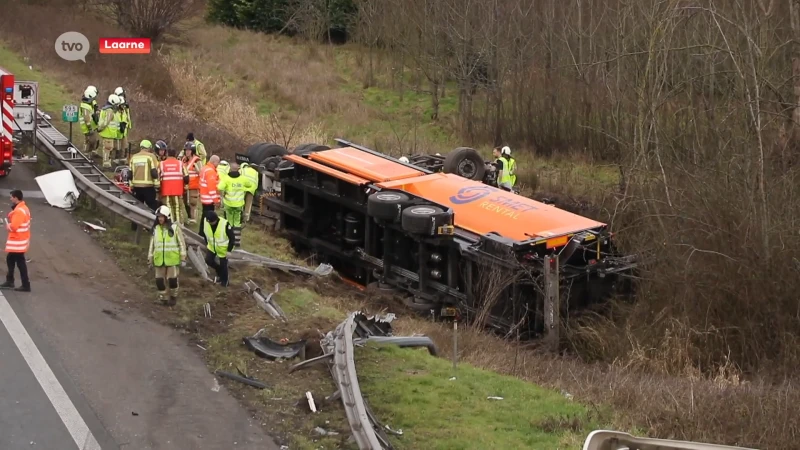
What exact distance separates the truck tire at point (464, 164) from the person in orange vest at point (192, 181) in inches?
174

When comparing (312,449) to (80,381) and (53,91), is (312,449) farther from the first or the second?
(53,91)

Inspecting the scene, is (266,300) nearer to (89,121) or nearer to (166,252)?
(166,252)

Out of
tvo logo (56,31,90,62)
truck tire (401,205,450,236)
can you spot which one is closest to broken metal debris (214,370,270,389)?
truck tire (401,205,450,236)

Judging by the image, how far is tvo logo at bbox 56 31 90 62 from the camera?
3022 centimetres

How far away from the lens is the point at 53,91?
26.3m

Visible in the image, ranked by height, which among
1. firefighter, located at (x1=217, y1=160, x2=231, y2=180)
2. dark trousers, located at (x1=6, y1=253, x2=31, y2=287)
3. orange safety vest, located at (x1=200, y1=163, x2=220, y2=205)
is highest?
firefighter, located at (x1=217, y1=160, x2=231, y2=180)

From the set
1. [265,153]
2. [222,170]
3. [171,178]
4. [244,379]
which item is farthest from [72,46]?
[244,379]

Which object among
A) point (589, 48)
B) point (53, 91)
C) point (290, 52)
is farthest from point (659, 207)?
point (290, 52)

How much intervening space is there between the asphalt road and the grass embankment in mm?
276

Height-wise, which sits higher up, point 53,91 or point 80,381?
point 53,91

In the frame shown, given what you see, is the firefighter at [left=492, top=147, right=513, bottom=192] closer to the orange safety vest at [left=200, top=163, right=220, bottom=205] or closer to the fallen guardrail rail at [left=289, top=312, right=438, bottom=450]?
the orange safety vest at [left=200, top=163, right=220, bottom=205]

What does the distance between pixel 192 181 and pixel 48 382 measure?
7256mm

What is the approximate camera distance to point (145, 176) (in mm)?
15664

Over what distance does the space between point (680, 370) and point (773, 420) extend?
3.92 m
